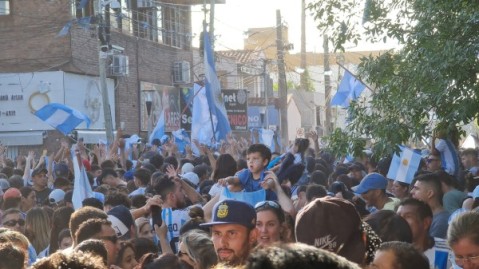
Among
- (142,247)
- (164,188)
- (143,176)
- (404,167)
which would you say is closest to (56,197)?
(143,176)

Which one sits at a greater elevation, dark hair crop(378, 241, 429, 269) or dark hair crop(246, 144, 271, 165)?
dark hair crop(246, 144, 271, 165)

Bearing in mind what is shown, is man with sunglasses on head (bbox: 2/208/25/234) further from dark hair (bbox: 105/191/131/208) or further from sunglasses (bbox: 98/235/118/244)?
sunglasses (bbox: 98/235/118/244)

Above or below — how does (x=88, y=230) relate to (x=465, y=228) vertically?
below

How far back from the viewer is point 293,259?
214 centimetres

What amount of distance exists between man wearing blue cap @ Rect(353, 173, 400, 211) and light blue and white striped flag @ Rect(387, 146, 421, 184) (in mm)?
2122

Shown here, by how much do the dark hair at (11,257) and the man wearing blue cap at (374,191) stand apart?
5.29 m

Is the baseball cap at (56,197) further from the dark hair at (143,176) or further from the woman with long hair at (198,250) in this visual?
the woman with long hair at (198,250)

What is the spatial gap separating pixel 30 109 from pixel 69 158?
14.6 meters

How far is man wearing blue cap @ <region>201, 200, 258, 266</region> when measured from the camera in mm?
5441

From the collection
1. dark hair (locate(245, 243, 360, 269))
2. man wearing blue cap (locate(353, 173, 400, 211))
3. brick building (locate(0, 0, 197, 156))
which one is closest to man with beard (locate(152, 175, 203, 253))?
man wearing blue cap (locate(353, 173, 400, 211))

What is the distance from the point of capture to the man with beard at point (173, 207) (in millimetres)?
8870

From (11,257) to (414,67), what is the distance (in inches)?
193

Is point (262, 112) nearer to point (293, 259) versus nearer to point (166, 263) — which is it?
Answer: point (166, 263)

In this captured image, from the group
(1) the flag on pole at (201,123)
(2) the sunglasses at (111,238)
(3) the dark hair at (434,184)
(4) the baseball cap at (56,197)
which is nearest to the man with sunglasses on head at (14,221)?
(2) the sunglasses at (111,238)
